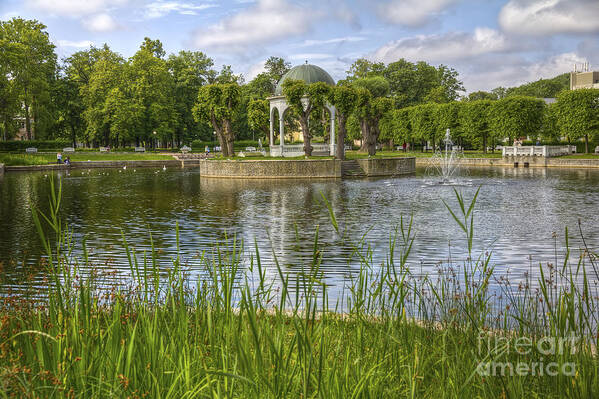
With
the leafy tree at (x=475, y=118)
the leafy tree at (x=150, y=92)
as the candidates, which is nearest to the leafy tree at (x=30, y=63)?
the leafy tree at (x=150, y=92)

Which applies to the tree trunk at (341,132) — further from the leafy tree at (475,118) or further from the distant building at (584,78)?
the distant building at (584,78)

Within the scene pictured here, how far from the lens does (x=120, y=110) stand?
58656 millimetres

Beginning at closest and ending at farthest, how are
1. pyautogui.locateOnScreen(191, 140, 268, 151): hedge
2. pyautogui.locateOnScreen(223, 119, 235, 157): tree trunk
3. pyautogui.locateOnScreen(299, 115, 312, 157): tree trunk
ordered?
pyautogui.locateOnScreen(299, 115, 312, 157): tree trunk < pyautogui.locateOnScreen(223, 119, 235, 157): tree trunk < pyautogui.locateOnScreen(191, 140, 268, 151): hedge

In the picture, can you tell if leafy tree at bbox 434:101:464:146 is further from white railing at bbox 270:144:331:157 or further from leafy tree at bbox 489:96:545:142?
white railing at bbox 270:144:331:157

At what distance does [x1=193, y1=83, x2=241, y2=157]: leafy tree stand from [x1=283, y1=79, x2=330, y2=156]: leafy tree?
4384mm

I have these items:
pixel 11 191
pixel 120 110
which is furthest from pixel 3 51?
pixel 11 191

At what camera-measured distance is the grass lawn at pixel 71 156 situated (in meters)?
42.5

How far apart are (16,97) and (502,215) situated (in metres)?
50.2

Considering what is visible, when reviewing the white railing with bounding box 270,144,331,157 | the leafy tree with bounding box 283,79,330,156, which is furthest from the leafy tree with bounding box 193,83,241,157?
the leafy tree with bounding box 283,79,330,156

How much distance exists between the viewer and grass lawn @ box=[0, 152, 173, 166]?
42500 millimetres

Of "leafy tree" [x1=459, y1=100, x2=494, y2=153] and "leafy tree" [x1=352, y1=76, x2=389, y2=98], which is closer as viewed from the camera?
"leafy tree" [x1=459, y1=100, x2=494, y2=153]

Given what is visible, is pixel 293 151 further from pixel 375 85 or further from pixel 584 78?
pixel 584 78

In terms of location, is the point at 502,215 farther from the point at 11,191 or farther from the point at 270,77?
the point at 270,77

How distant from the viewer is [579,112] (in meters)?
46.0
